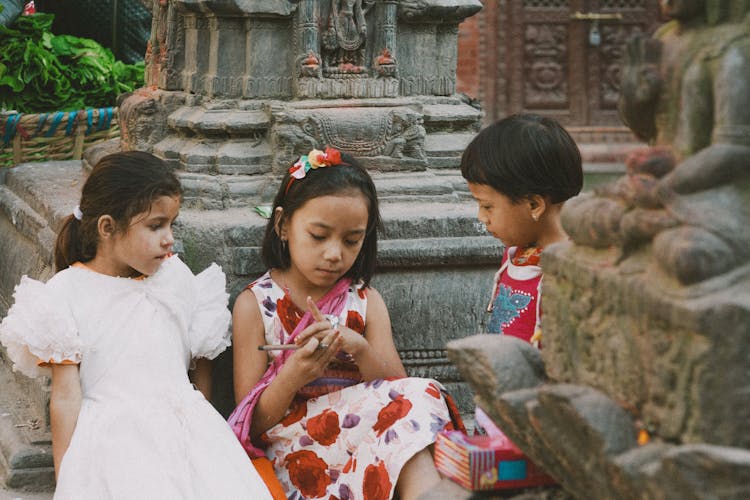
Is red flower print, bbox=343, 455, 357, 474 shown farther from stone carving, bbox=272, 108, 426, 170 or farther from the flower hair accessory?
stone carving, bbox=272, 108, 426, 170

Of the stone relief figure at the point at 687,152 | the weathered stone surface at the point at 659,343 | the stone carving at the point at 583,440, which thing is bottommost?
the stone carving at the point at 583,440

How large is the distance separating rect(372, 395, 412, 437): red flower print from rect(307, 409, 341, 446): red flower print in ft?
0.41

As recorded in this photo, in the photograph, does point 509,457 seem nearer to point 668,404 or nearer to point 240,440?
point 668,404

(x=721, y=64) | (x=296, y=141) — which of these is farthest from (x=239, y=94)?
(x=721, y=64)

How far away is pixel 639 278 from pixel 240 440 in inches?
66.7

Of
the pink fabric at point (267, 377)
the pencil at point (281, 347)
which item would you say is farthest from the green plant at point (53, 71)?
the pencil at point (281, 347)

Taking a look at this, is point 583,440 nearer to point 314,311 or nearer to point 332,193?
point 314,311

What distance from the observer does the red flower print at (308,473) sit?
3139mm

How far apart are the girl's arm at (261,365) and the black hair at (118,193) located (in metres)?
0.39

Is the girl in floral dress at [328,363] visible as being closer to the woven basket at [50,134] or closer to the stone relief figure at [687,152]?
the stone relief figure at [687,152]

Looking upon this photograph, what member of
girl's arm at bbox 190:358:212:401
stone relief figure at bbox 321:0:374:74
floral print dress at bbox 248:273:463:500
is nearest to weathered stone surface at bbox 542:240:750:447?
floral print dress at bbox 248:273:463:500

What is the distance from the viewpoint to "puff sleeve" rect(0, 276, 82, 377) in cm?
297

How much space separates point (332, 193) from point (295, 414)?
0.60 metres

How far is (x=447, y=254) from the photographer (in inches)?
143
